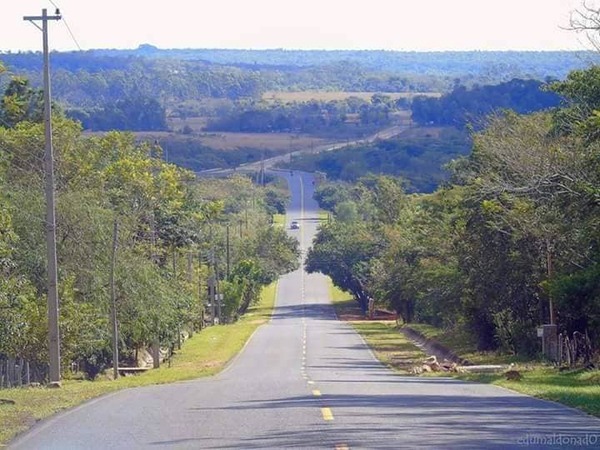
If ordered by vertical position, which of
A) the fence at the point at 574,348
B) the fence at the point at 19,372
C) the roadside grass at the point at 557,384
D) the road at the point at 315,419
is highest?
the road at the point at 315,419

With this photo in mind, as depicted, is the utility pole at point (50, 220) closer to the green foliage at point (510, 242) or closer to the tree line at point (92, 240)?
the tree line at point (92, 240)

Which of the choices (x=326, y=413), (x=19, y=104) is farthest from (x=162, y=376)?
(x=19, y=104)

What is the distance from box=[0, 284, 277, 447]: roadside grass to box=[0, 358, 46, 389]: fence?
235 centimetres

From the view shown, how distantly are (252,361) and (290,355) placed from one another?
3849 mm

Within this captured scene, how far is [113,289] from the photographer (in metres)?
42.6

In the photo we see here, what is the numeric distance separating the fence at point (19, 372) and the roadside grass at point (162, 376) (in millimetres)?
2349

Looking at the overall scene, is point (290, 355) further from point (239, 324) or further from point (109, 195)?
point (239, 324)

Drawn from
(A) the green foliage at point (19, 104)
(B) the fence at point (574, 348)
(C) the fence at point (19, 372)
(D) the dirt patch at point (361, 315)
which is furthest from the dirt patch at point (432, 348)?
(A) the green foliage at point (19, 104)

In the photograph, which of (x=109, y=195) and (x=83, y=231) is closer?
(x=83, y=231)

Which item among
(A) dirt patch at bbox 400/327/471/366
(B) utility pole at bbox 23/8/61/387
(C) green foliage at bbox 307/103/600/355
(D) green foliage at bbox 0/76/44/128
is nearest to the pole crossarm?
(B) utility pole at bbox 23/8/61/387

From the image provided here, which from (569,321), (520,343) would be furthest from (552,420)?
(520,343)

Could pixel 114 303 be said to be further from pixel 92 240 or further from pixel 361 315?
pixel 361 315

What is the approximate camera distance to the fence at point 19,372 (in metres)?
41.4

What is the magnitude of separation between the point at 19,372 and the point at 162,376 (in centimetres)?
627
